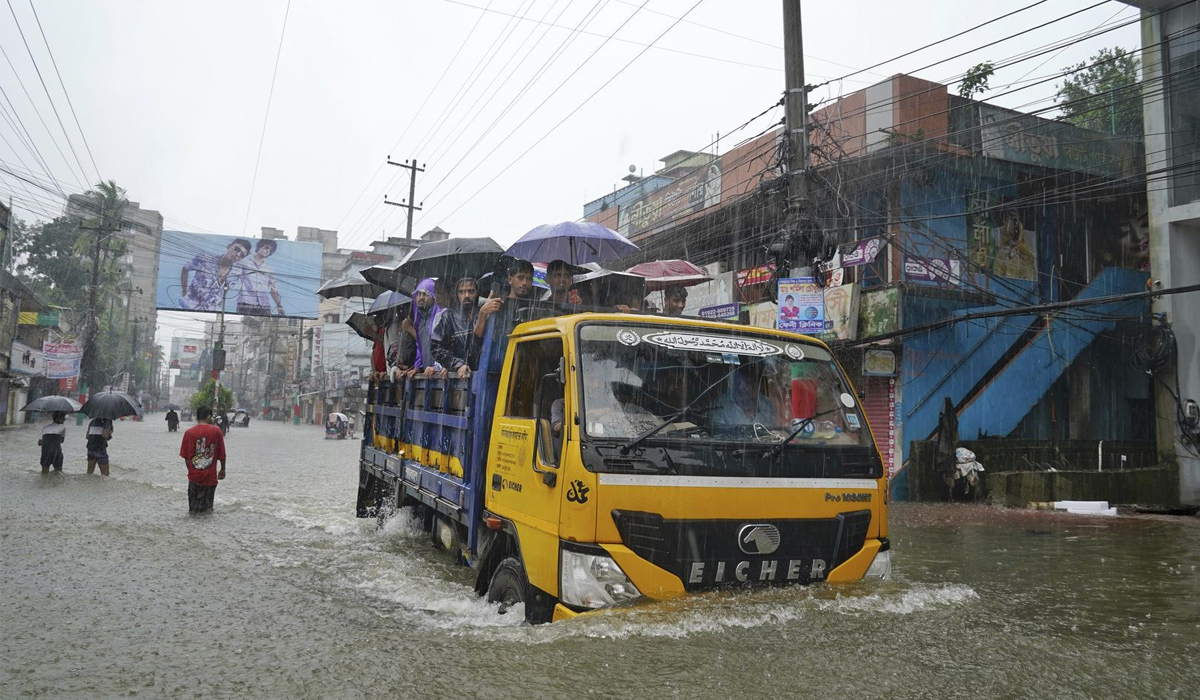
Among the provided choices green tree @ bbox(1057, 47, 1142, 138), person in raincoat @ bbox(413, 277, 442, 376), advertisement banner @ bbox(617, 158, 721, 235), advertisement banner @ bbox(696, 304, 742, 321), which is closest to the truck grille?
person in raincoat @ bbox(413, 277, 442, 376)

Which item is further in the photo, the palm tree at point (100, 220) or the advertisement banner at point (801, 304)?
the palm tree at point (100, 220)

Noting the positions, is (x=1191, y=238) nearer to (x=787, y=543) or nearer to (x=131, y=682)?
(x=787, y=543)

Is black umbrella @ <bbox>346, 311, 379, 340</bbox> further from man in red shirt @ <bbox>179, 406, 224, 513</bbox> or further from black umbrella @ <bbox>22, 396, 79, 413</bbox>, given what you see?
black umbrella @ <bbox>22, 396, 79, 413</bbox>

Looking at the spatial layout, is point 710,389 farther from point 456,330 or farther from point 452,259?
point 452,259

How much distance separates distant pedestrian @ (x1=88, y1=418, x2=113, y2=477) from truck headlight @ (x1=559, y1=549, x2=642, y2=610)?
12.4 m

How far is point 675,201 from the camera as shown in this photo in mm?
20469

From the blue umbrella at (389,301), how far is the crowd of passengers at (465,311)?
0.43 ft

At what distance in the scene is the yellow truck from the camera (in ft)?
12.0

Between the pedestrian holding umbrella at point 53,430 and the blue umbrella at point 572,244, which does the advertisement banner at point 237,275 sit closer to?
the pedestrian holding umbrella at point 53,430

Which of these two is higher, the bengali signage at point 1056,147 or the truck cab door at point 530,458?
the bengali signage at point 1056,147

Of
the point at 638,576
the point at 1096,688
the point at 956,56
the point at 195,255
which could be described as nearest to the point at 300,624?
the point at 638,576

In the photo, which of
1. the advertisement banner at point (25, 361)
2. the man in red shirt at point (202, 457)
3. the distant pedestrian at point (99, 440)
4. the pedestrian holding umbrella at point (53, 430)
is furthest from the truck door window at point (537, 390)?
the advertisement banner at point (25, 361)

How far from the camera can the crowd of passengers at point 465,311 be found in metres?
5.28

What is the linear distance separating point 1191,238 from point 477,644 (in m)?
15.4
